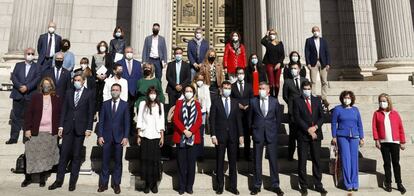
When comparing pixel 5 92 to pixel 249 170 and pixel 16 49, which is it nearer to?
pixel 16 49

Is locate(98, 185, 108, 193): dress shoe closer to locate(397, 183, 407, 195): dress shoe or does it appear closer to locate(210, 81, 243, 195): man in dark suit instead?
locate(210, 81, 243, 195): man in dark suit

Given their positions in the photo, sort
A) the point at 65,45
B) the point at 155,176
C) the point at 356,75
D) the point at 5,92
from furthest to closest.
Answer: the point at 356,75
the point at 5,92
the point at 65,45
the point at 155,176

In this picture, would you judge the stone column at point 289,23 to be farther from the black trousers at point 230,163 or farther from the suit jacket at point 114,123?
the suit jacket at point 114,123

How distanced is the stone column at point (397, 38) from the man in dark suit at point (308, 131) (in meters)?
7.09

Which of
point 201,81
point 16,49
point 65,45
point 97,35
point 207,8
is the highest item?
point 207,8

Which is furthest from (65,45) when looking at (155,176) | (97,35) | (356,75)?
(356,75)

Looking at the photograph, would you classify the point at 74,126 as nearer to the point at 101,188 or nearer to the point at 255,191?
the point at 101,188

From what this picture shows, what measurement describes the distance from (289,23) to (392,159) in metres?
6.97

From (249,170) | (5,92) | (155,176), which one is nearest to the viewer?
(155,176)

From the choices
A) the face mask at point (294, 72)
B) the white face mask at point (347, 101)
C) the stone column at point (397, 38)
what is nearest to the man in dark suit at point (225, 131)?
the face mask at point (294, 72)

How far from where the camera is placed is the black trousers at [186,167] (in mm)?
6590

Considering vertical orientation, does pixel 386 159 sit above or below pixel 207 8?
below

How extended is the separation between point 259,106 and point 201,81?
1.49 metres

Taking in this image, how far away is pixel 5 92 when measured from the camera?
10.7 m
